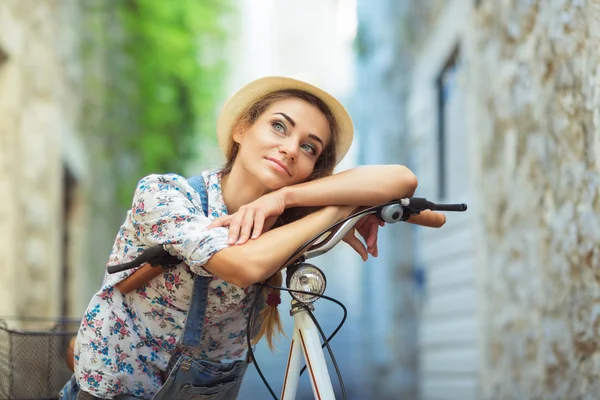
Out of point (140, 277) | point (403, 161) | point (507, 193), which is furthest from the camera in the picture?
point (403, 161)

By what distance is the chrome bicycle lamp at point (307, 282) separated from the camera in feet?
5.24

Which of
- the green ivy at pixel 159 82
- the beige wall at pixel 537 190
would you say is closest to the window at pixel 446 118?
the beige wall at pixel 537 190

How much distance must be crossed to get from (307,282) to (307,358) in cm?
16

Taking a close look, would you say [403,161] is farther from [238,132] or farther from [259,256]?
[259,256]

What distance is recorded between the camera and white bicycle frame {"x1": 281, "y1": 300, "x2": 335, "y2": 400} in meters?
1.52

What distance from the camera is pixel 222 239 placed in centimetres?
155

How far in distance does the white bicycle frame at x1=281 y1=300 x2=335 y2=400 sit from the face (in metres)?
0.33

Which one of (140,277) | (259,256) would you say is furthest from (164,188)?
(259,256)

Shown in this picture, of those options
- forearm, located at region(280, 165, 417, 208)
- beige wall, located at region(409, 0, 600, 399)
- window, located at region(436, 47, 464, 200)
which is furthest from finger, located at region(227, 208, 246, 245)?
window, located at region(436, 47, 464, 200)

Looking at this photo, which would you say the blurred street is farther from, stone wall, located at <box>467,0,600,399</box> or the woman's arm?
the woman's arm

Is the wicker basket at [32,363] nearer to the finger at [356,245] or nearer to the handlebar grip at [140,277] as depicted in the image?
the handlebar grip at [140,277]

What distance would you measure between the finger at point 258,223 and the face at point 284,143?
183 millimetres

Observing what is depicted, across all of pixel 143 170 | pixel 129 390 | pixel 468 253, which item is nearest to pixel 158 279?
pixel 129 390

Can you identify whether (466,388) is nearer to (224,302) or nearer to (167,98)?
(224,302)
